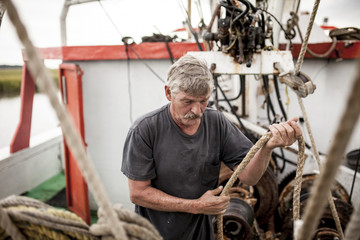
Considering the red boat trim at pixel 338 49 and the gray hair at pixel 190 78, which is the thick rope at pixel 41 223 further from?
the red boat trim at pixel 338 49

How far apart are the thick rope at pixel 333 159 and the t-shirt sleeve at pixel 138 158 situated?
95 cm

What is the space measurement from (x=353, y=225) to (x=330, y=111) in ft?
12.3

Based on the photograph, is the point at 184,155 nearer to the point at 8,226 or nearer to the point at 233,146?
the point at 233,146

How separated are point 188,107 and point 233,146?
0.41m

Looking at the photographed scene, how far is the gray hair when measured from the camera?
1.18 metres

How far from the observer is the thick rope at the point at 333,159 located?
0.28 metres

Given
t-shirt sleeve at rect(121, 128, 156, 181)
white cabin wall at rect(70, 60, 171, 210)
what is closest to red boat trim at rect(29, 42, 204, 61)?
Result: white cabin wall at rect(70, 60, 171, 210)

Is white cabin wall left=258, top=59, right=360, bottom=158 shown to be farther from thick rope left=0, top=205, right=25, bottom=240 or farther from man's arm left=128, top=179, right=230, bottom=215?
thick rope left=0, top=205, right=25, bottom=240

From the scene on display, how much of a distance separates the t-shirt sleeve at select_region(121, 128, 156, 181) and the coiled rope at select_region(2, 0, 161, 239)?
78 centimetres

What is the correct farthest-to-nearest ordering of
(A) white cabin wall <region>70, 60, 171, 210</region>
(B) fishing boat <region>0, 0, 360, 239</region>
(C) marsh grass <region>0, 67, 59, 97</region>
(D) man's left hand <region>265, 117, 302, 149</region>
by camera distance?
(C) marsh grass <region>0, 67, 59, 97</region>
(A) white cabin wall <region>70, 60, 171, 210</region>
(B) fishing boat <region>0, 0, 360, 239</region>
(D) man's left hand <region>265, 117, 302, 149</region>

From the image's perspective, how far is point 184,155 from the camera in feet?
4.31

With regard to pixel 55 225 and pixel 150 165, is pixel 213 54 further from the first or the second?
pixel 55 225

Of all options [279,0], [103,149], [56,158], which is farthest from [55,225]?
[56,158]

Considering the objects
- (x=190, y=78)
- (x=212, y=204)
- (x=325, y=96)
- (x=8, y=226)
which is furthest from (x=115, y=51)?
(x=325, y=96)
